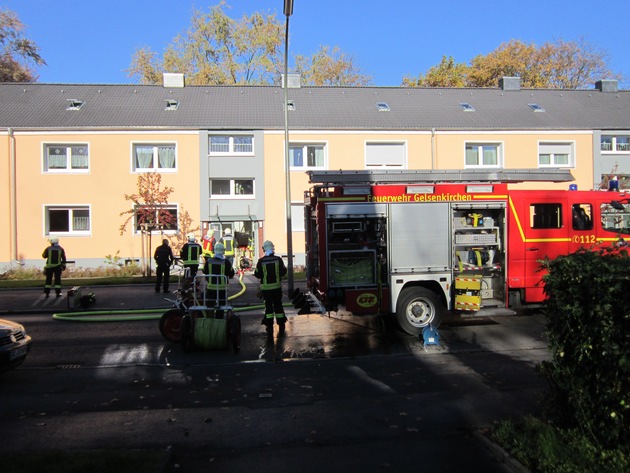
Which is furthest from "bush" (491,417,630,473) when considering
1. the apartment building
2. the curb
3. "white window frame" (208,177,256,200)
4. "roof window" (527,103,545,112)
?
"roof window" (527,103,545,112)

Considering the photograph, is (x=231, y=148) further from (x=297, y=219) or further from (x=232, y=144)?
(x=297, y=219)

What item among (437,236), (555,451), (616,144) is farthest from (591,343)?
(616,144)

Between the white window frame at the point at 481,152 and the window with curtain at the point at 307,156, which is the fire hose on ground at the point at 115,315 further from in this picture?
the white window frame at the point at 481,152

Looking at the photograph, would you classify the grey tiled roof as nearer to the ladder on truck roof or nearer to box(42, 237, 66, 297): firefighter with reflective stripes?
box(42, 237, 66, 297): firefighter with reflective stripes

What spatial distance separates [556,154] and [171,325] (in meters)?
22.6

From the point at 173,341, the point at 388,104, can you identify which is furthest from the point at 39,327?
the point at 388,104

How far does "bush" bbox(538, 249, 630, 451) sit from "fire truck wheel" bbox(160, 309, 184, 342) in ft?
20.8

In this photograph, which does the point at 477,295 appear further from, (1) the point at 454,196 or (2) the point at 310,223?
(2) the point at 310,223

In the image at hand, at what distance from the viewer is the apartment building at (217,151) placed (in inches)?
911

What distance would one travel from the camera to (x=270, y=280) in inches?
372

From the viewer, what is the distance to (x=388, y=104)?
90.0 feet

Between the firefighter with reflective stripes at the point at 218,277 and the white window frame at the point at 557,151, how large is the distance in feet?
68.8

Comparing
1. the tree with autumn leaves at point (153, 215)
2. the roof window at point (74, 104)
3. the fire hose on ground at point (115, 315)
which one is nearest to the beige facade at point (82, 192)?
the tree with autumn leaves at point (153, 215)

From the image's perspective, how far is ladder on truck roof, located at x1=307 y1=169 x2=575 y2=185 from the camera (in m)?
Result: 9.32
